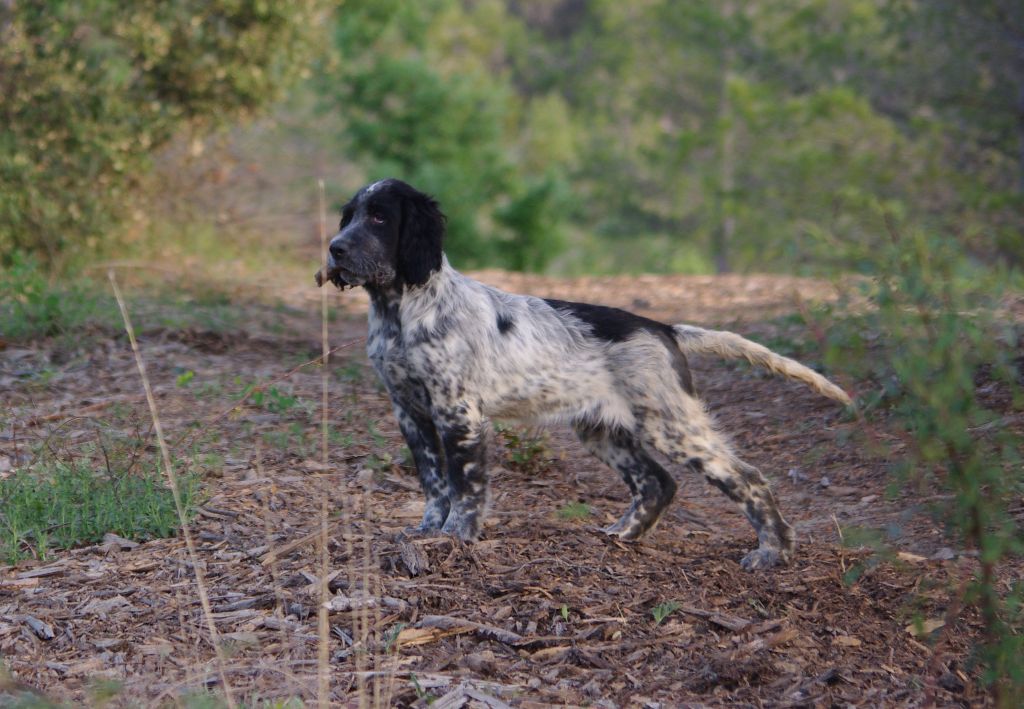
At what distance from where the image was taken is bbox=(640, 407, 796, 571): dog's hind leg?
19.5 ft

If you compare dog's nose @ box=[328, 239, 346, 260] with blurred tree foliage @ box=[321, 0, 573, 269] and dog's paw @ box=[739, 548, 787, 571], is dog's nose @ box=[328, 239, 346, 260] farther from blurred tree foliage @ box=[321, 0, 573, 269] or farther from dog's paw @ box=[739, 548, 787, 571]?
blurred tree foliage @ box=[321, 0, 573, 269]

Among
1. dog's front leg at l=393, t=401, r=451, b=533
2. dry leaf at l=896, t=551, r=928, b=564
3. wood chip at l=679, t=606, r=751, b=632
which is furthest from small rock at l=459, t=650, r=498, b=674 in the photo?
dry leaf at l=896, t=551, r=928, b=564

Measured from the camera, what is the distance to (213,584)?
16.8ft

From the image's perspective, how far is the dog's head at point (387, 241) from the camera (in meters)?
5.69

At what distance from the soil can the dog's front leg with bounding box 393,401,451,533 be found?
0.26 metres

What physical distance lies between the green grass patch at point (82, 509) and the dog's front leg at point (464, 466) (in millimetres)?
1234

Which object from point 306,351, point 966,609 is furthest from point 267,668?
point 306,351

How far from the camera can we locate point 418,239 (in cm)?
586

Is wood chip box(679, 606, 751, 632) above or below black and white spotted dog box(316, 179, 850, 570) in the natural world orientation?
below

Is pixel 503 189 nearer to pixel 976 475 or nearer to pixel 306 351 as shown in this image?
pixel 306 351

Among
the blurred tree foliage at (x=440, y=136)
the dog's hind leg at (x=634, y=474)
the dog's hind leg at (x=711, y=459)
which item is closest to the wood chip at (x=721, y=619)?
the dog's hind leg at (x=711, y=459)

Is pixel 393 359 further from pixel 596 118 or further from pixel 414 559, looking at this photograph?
pixel 596 118

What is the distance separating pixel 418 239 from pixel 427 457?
3.53ft

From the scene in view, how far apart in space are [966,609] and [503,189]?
17.6 metres
